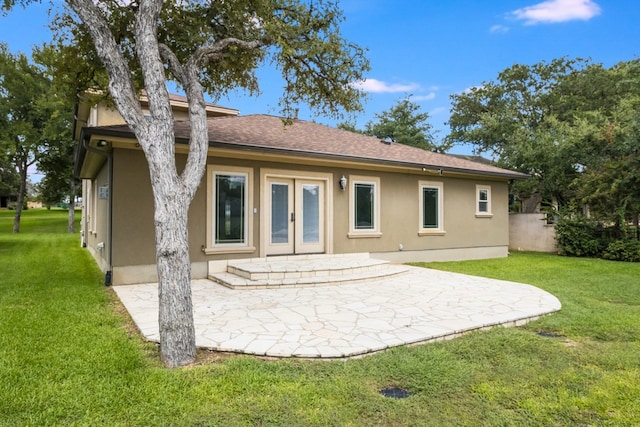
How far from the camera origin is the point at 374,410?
2852 mm

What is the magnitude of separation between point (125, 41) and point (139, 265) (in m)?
4.37

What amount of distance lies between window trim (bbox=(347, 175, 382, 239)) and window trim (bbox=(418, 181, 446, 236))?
1587mm

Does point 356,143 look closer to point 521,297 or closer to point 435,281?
point 435,281

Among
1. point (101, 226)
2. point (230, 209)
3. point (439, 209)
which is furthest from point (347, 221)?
point (101, 226)

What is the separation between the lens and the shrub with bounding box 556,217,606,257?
13391mm

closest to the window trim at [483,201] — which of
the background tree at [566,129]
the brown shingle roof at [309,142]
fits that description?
the brown shingle roof at [309,142]

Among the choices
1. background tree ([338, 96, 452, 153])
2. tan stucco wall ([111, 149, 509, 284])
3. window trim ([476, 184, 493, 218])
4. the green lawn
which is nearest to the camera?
the green lawn

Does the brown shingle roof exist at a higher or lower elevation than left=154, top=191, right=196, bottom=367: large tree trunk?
higher

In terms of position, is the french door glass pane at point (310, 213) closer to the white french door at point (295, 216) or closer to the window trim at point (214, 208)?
the white french door at point (295, 216)

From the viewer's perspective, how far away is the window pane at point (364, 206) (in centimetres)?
1073

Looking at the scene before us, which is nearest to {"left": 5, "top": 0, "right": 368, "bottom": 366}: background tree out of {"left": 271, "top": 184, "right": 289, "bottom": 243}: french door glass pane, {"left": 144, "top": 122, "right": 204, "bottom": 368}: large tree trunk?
{"left": 144, "top": 122, "right": 204, "bottom": 368}: large tree trunk

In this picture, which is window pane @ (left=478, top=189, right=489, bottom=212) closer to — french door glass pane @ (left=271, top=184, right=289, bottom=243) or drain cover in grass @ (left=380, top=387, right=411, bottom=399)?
french door glass pane @ (left=271, top=184, right=289, bottom=243)

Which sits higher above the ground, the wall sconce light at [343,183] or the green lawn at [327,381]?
the wall sconce light at [343,183]

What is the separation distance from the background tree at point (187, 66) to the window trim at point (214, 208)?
1.76 metres
